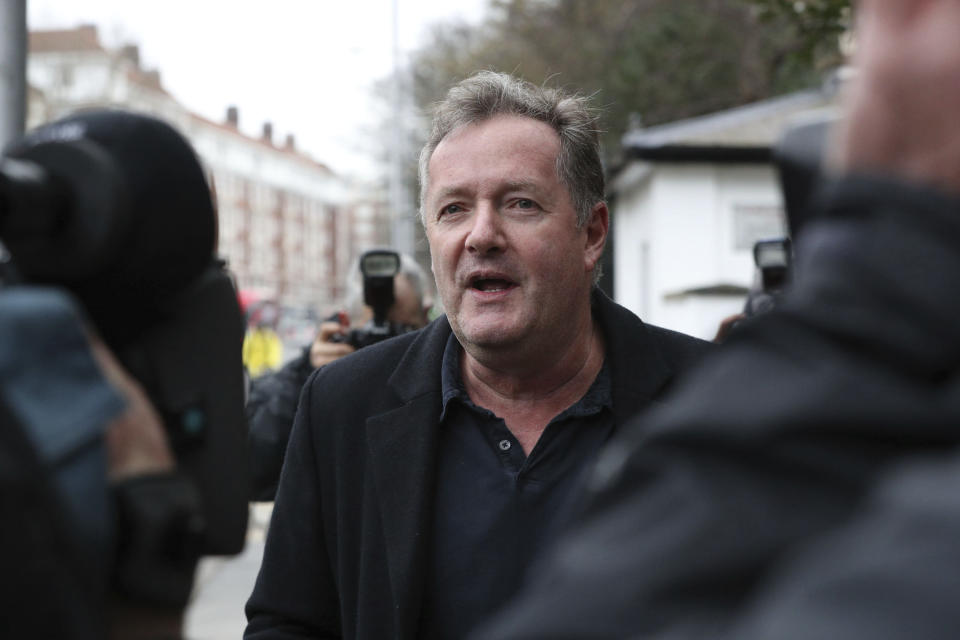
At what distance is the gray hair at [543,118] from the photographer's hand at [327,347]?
1.49m

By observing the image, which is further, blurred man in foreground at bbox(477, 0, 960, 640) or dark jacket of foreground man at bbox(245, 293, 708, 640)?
dark jacket of foreground man at bbox(245, 293, 708, 640)

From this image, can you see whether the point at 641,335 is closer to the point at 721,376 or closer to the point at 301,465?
the point at 301,465

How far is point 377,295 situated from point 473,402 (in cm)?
183

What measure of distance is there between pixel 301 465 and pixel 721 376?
221cm

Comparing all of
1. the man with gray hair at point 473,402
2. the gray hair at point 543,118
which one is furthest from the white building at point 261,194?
the man with gray hair at point 473,402

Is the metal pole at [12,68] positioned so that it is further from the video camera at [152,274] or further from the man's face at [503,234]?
the video camera at [152,274]

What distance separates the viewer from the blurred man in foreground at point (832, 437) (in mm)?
876

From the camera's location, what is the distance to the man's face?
10.5 feet

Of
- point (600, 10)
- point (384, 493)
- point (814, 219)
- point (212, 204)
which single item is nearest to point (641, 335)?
point (384, 493)

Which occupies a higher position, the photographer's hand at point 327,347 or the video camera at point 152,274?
the video camera at point 152,274

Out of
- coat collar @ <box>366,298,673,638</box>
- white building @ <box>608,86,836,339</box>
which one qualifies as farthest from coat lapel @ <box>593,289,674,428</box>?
white building @ <box>608,86,836,339</box>

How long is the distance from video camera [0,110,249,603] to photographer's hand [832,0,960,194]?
72 centimetres

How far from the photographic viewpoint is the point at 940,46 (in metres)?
0.97

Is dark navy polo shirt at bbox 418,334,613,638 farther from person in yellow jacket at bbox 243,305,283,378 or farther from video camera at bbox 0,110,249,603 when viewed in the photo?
person in yellow jacket at bbox 243,305,283,378
